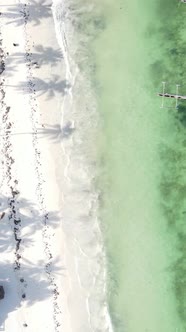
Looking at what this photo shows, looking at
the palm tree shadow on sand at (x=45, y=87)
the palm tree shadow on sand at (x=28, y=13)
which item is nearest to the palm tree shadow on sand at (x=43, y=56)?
the palm tree shadow on sand at (x=45, y=87)

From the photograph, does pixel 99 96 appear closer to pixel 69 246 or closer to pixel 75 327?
pixel 69 246

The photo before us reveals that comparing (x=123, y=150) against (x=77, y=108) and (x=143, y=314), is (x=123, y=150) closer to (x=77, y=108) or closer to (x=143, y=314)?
(x=77, y=108)

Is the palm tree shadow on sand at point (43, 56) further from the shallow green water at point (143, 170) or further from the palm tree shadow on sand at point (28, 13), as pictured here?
the shallow green water at point (143, 170)

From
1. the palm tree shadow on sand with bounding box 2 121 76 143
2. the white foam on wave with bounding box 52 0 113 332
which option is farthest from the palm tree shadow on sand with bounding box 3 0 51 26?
the palm tree shadow on sand with bounding box 2 121 76 143

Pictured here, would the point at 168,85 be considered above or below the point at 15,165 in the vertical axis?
above

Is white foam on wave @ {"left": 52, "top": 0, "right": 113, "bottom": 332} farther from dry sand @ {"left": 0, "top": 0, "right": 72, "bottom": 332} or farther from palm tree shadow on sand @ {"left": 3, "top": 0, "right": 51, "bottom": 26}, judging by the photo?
palm tree shadow on sand @ {"left": 3, "top": 0, "right": 51, "bottom": 26}

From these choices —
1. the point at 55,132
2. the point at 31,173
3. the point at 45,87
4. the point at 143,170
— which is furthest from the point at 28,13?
the point at 143,170

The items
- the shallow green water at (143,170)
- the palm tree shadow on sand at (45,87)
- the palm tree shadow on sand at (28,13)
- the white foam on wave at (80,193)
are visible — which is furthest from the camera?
the palm tree shadow on sand at (28,13)

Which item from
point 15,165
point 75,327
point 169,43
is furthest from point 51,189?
point 169,43

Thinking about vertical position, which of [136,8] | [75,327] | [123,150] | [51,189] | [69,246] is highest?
[136,8]
